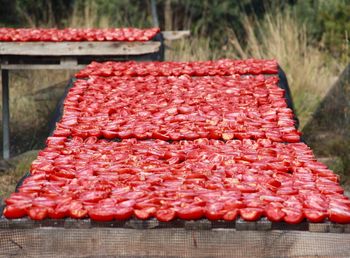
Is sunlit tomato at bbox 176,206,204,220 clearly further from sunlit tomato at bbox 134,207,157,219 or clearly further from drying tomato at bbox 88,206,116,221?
drying tomato at bbox 88,206,116,221

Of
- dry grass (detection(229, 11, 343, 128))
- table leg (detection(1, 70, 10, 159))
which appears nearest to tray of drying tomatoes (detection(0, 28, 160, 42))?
table leg (detection(1, 70, 10, 159))

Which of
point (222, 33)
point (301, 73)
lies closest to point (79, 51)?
point (301, 73)

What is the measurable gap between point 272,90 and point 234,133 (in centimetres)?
127

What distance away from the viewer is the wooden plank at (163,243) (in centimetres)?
337

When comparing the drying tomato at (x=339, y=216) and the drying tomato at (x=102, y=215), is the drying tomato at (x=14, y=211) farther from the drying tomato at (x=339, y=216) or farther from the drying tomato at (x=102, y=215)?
the drying tomato at (x=339, y=216)

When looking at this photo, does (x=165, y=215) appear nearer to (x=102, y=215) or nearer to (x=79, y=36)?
(x=102, y=215)

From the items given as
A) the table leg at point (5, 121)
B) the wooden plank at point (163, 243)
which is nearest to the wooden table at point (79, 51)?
the table leg at point (5, 121)

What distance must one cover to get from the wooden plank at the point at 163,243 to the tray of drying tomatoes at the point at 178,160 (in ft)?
0.20

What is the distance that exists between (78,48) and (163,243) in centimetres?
589

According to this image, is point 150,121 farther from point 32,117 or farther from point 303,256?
point 32,117

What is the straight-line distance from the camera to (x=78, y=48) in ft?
29.5

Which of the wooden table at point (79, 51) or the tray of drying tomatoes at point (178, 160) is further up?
the tray of drying tomatoes at point (178, 160)

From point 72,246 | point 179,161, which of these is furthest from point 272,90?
point 72,246

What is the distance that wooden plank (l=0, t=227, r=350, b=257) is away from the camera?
3.37 metres
